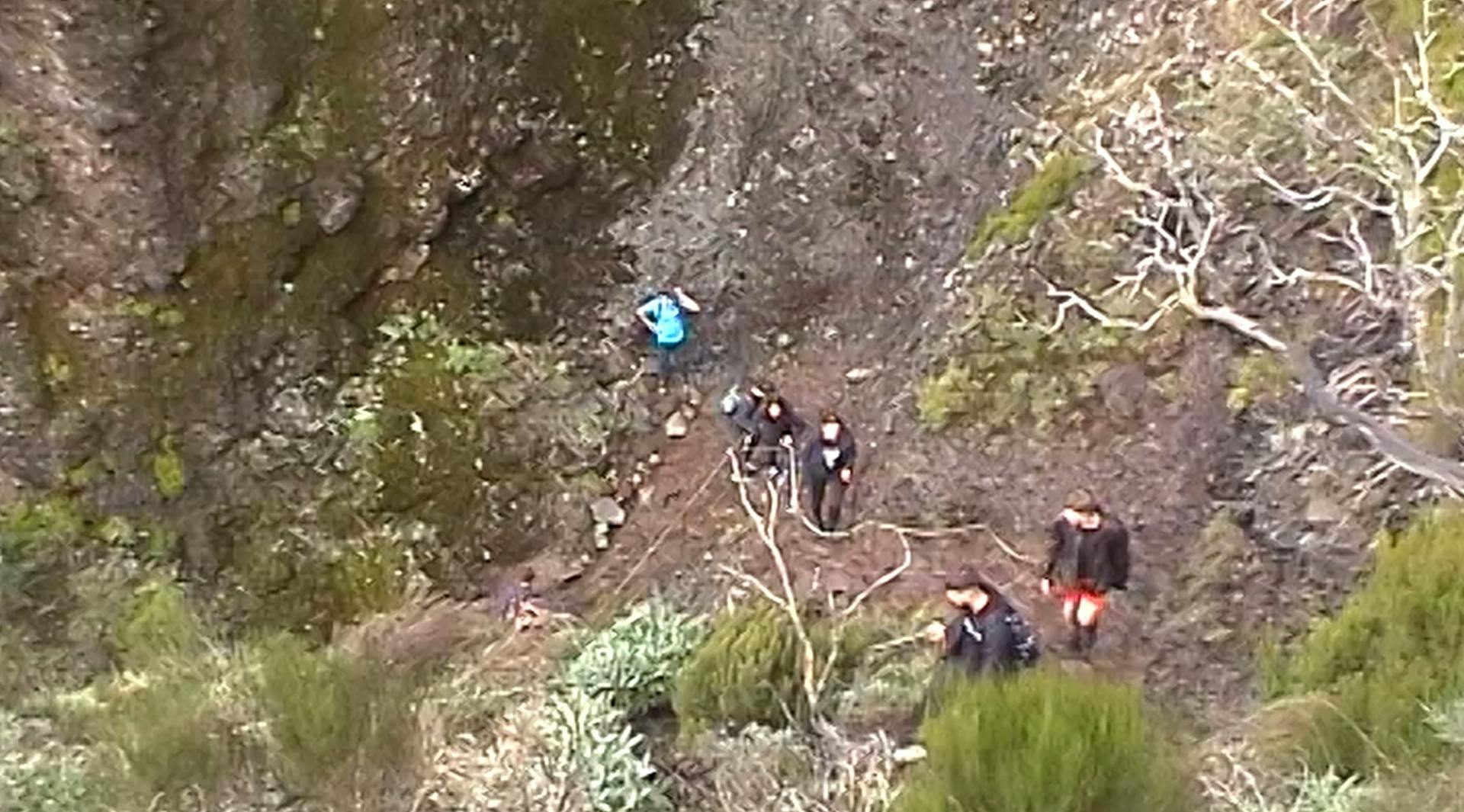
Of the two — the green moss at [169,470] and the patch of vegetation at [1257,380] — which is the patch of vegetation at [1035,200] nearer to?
the patch of vegetation at [1257,380]

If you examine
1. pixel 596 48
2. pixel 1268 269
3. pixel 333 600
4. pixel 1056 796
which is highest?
pixel 596 48

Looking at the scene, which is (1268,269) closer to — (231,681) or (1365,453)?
(1365,453)

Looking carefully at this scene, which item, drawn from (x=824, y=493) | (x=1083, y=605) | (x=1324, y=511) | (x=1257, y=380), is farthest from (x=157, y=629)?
(x=1324, y=511)

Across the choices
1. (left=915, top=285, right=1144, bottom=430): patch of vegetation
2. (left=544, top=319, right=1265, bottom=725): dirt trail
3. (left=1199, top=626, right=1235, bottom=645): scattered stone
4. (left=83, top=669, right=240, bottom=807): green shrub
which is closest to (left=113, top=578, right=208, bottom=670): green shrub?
(left=83, top=669, right=240, bottom=807): green shrub

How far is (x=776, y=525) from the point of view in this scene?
14.1m

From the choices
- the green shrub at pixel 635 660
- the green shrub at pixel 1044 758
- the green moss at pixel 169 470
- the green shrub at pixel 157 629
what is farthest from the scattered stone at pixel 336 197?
the green shrub at pixel 1044 758

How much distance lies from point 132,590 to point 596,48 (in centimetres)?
673

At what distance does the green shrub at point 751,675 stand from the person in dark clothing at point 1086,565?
1.35m

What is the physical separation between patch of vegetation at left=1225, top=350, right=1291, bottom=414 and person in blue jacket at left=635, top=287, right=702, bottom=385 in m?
5.59

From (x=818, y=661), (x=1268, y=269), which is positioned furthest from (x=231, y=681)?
(x=1268, y=269)

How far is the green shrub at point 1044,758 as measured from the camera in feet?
22.2

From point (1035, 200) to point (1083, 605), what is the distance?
4.81 m

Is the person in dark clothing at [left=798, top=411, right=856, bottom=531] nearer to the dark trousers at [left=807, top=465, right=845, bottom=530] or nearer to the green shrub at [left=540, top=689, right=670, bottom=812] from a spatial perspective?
the dark trousers at [left=807, top=465, right=845, bottom=530]

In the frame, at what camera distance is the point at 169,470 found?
1617cm
